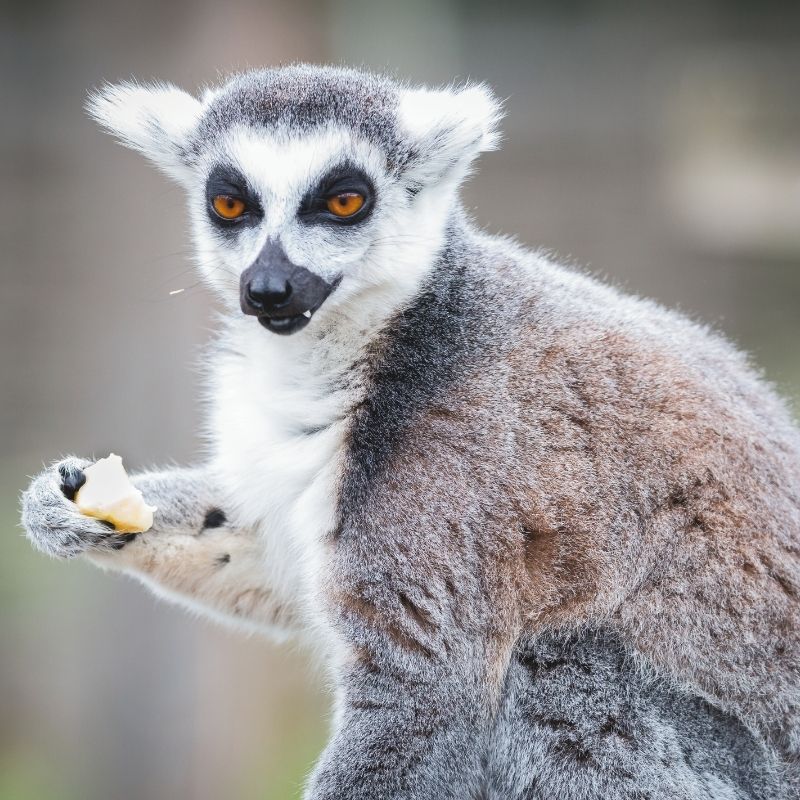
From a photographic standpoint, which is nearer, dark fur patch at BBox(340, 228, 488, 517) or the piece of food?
dark fur patch at BBox(340, 228, 488, 517)

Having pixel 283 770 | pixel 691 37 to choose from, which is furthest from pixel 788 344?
pixel 283 770

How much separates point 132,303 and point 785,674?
4086 millimetres

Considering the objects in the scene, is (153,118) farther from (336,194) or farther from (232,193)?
(336,194)

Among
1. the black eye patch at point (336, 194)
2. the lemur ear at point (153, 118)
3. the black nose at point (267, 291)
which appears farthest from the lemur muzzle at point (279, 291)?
the lemur ear at point (153, 118)

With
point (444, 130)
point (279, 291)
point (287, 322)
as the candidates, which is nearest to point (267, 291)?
point (279, 291)

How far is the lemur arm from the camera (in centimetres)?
356

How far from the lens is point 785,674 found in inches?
116

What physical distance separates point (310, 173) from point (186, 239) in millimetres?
2052

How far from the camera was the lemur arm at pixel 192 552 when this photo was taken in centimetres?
356

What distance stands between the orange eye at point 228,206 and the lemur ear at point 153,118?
33cm

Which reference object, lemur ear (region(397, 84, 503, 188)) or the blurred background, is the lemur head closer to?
lemur ear (region(397, 84, 503, 188))

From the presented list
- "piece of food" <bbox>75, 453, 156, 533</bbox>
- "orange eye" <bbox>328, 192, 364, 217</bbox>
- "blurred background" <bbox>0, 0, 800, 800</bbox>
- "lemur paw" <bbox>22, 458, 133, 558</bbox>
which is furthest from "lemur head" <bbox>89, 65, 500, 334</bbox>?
"lemur paw" <bbox>22, 458, 133, 558</bbox>

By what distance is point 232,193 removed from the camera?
10.5ft

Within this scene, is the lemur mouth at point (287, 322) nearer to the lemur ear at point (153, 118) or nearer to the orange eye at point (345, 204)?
the orange eye at point (345, 204)
